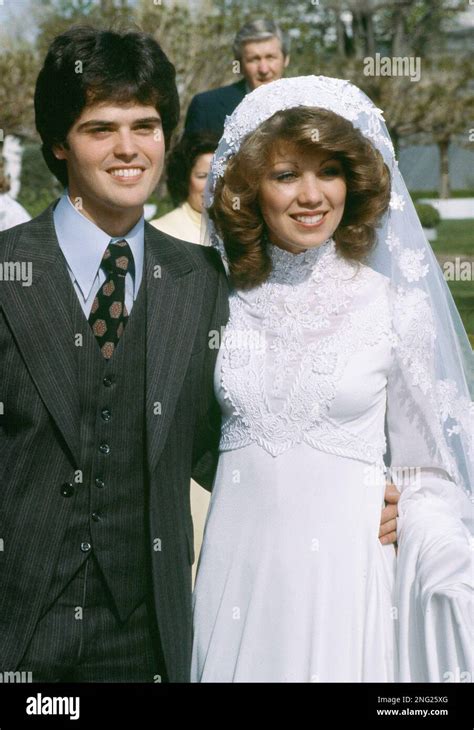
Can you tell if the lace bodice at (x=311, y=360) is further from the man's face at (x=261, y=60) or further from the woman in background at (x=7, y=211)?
the woman in background at (x=7, y=211)

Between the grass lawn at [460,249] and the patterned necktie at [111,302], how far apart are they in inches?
162

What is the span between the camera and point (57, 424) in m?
2.62

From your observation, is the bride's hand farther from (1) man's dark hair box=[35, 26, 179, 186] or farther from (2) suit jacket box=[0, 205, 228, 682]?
(1) man's dark hair box=[35, 26, 179, 186]

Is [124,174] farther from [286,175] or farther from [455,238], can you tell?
[455,238]

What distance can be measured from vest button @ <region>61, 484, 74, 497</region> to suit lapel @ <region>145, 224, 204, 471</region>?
0.62ft

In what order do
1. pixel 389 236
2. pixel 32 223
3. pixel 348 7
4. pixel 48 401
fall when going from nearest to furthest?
pixel 48 401 < pixel 32 223 < pixel 389 236 < pixel 348 7

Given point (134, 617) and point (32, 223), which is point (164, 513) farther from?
point (32, 223)

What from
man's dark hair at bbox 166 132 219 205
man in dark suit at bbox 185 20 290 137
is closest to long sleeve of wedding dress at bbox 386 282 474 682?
man's dark hair at bbox 166 132 219 205

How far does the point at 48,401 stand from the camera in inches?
103

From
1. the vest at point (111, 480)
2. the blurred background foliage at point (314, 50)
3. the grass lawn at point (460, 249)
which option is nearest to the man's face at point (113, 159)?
the vest at point (111, 480)

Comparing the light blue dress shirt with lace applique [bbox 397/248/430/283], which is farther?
lace applique [bbox 397/248/430/283]

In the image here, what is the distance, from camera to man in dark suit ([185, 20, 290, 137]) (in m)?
5.71
